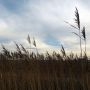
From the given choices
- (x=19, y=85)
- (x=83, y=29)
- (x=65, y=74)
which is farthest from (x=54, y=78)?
(x=83, y=29)

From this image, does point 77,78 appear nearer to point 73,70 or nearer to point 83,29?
point 73,70

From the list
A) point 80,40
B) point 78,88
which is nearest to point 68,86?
point 78,88

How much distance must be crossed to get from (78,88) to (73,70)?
1.77 feet

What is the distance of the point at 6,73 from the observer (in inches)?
287

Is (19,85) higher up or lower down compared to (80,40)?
lower down

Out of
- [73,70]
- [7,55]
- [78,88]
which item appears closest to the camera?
[78,88]

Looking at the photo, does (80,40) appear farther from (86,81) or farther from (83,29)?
(86,81)

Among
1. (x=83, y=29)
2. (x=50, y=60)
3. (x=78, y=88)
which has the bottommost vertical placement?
(x=78, y=88)

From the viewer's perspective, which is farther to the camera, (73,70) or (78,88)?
(73,70)

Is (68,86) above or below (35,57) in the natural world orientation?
below

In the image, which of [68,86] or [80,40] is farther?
[80,40]

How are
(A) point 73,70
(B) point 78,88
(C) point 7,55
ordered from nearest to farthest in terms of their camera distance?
(B) point 78,88 → (A) point 73,70 → (C) point 7,55

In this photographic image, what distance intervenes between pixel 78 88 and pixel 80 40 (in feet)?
3.72

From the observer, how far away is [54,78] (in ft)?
22.4
